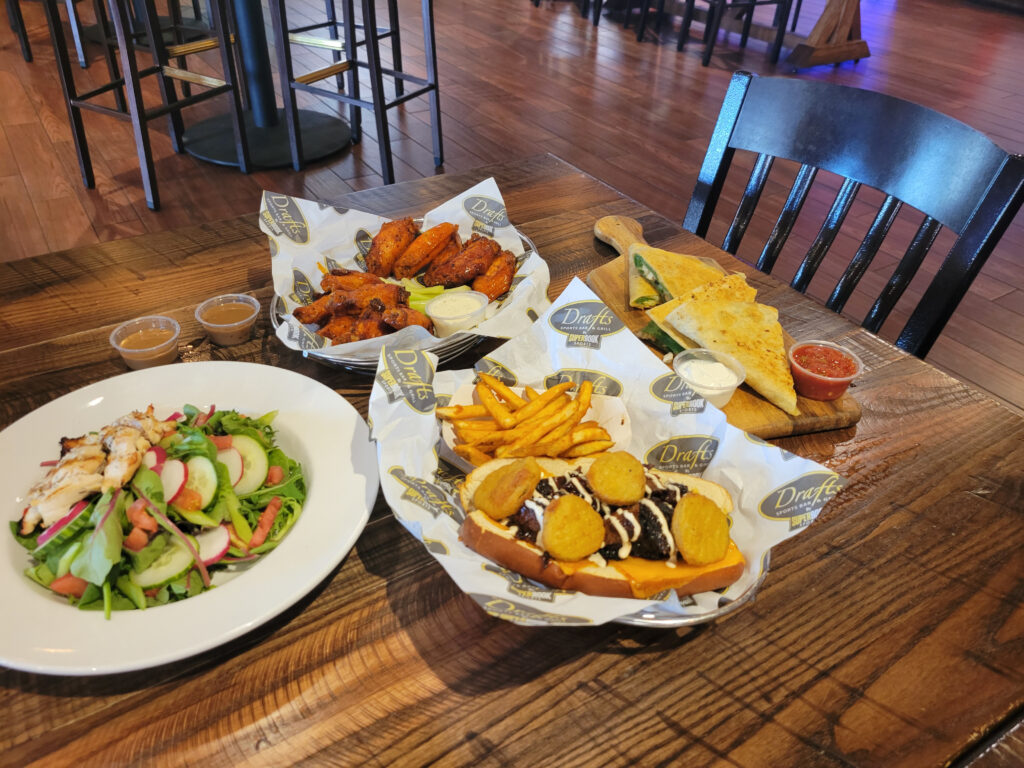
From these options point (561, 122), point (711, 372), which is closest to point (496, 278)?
point (711, 372)

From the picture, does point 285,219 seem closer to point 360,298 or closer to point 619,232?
point 360,298

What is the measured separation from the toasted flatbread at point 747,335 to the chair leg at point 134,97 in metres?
3.10

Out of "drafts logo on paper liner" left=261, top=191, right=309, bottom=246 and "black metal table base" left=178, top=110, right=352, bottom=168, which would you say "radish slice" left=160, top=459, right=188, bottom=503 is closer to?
"drafts logo on paper liner" left=261, top=191, right=309, bottom=246

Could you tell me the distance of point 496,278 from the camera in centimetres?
159

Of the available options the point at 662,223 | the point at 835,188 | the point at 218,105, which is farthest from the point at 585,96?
the point at 662,223

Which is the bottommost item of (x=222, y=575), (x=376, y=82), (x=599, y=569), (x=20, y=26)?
(x=20, y=26)

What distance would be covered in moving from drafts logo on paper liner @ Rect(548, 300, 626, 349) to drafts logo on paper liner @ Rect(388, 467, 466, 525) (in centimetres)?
42

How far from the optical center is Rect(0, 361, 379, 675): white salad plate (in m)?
0.84

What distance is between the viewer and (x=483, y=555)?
3.17 feet

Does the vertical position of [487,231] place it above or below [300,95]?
above

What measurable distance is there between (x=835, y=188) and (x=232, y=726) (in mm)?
4724

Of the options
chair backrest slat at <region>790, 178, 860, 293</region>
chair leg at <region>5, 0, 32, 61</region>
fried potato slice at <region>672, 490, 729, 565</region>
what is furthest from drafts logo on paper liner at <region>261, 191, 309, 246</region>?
chair leg at <region>5, 0, 32, 61</region>

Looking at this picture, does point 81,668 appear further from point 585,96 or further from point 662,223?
point 585,96

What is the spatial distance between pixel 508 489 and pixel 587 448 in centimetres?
20
